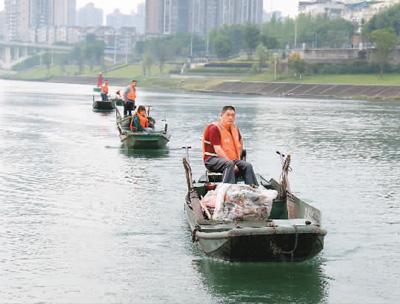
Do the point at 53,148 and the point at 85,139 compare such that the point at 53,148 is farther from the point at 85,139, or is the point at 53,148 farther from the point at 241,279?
the point at 241,279

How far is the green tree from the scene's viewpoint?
449 ft

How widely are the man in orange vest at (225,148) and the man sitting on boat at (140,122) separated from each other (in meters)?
16.8

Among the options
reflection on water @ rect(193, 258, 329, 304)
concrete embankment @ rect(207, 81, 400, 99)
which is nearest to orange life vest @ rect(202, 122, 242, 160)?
reflection on water @ rect(193, 258, 329, 304)

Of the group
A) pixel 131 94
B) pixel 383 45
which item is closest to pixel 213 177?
pixel 131 94

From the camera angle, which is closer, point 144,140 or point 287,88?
point 144,140

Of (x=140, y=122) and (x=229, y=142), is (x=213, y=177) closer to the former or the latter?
(x=229, y=142)

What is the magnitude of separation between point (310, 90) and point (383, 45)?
52.2ft

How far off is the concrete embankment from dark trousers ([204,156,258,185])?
316ft

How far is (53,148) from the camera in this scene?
37938 mm

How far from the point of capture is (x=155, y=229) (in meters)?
20.0

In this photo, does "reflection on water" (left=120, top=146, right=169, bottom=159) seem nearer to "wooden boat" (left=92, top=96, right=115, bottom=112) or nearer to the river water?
the river water

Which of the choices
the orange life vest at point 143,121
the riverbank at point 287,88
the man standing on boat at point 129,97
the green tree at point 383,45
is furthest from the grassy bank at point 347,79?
the orange life vest at point 143,121

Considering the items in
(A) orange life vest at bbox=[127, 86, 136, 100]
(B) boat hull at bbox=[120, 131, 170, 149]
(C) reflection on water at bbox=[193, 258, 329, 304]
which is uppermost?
(A) orange life vest at bbox=[127, 86, 136, 100]

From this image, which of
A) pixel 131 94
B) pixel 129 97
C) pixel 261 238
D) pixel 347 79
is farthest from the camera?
pixel 347 79
